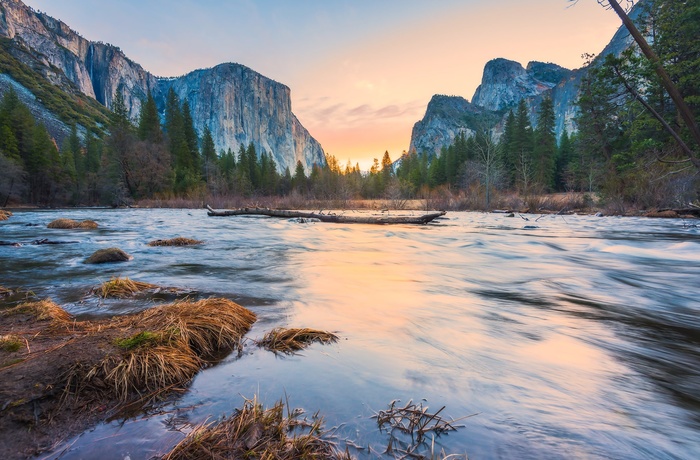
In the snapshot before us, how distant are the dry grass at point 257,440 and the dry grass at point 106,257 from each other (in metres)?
7.16

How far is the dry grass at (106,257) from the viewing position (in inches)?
278

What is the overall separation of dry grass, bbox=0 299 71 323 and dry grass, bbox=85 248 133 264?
396 centimetres

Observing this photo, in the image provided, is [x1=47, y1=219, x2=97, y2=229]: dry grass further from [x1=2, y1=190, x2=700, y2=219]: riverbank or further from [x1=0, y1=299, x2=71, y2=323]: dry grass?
[x1=0, y1=299, x2=71, y2=323]: dry grass

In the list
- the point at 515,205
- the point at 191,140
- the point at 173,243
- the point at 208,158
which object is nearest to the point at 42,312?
the point at 173,243

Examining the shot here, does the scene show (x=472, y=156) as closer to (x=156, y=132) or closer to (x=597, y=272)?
(x=156, y=132)

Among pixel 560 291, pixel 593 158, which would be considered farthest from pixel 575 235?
pixel 593 158

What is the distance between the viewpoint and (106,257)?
7.23 metres

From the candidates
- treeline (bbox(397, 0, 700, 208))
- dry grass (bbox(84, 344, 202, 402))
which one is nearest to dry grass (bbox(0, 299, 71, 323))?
dry grass (bbox(84, 344, 202, 402))

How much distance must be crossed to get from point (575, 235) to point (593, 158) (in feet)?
79.3

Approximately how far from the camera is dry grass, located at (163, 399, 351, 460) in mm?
1502

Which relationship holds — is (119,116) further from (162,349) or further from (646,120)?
(646,120)

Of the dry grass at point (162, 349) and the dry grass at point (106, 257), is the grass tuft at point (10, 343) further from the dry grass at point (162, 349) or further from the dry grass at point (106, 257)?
the dry grass at point (106, 257)

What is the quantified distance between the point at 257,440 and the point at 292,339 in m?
1.41

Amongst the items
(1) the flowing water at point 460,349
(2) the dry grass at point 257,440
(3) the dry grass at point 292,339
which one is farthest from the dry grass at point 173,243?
(2) the dry grass at point 257,440
